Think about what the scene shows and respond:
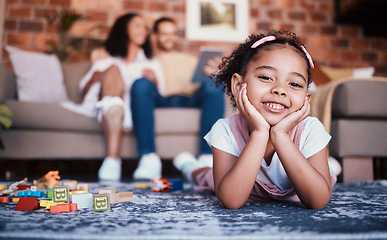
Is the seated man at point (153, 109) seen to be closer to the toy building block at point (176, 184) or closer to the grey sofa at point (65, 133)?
the grey sofa at point (65, 133)

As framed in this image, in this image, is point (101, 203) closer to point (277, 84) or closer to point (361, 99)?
point (277, 84)

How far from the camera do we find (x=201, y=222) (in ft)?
2.01

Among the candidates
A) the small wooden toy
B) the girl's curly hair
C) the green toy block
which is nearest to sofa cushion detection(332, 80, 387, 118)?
the girl's curly hair

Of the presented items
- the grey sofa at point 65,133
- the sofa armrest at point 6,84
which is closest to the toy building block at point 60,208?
the grey sofa at point 65,133

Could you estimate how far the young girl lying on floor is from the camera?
0.72 metres

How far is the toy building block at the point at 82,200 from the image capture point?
0.77 m

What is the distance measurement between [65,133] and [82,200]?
1173 millimetres

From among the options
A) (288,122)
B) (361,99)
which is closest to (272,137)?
(288,122)

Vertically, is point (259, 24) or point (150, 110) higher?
point (259, 24)

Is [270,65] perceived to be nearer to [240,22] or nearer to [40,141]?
[40,141]

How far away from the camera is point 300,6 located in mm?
3363

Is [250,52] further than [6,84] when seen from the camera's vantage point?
No

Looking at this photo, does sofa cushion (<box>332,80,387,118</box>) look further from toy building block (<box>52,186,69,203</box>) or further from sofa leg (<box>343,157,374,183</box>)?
toy building block (<box>52,186,69,203</box>)

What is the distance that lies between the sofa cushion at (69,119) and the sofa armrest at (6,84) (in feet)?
0.40
